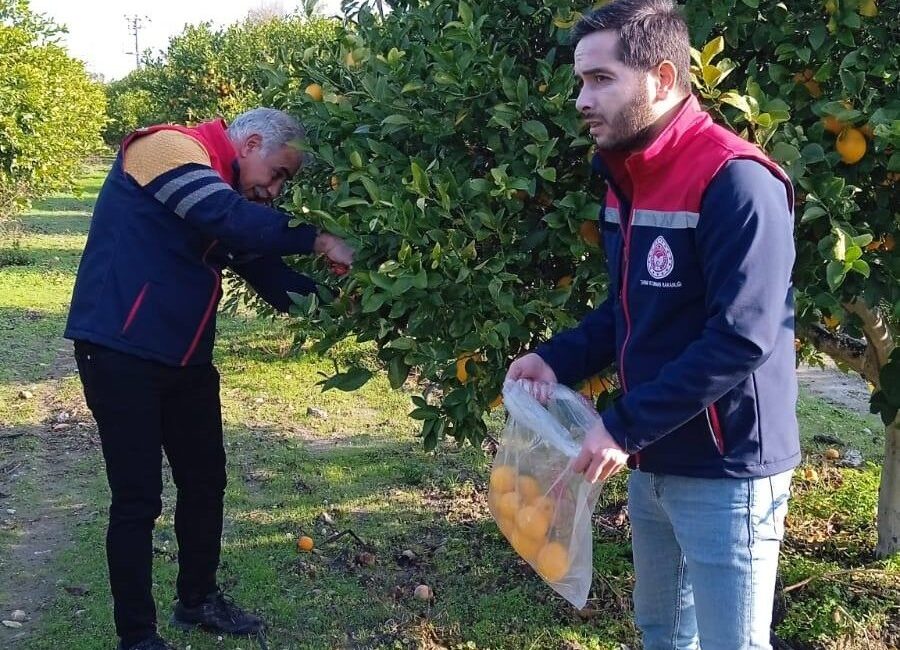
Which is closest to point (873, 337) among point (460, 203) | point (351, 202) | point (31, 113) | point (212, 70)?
point (460, 203)

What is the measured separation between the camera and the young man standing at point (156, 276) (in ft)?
9.21

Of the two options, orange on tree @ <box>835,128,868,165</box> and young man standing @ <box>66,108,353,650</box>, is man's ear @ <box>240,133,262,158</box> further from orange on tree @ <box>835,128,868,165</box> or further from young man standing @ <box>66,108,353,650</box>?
orange on tree @ <box>835,128,868,165</box>

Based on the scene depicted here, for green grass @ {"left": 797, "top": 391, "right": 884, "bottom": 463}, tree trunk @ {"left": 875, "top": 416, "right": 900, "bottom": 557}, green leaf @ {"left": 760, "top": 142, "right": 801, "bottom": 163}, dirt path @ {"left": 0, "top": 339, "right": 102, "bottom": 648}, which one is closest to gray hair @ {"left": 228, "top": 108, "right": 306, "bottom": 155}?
green leaf @ {"left": 760, "top": 142, "right": 801, "bottom": 163}

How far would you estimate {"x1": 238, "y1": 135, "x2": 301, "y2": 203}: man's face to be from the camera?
2.97 m

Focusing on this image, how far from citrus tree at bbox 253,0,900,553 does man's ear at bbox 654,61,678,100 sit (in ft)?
1.07

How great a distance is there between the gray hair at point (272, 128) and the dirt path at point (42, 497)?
7.11ft

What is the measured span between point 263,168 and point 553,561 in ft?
5.22

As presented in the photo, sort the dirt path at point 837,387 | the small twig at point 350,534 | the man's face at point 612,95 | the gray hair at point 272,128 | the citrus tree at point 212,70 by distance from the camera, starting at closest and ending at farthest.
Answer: the man's face at point 612,95
the gray hair at point 272,128
the small twig at point 350,534
the dirt path at point 837,387
the citrus tree at point 212,70

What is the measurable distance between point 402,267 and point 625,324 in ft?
1.98

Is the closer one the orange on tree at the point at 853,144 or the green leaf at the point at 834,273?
the green leaf at the point at 834,273

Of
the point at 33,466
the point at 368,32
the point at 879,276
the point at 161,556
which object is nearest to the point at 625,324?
the point at 879,276

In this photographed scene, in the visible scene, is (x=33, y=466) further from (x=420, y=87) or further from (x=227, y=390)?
(x=420, y=87)

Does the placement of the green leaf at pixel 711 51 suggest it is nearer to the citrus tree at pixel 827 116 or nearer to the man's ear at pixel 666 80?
the citrus tree at pixel 827 116

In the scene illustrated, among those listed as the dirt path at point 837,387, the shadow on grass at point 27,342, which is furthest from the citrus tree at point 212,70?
the dirt path at point 837,387
